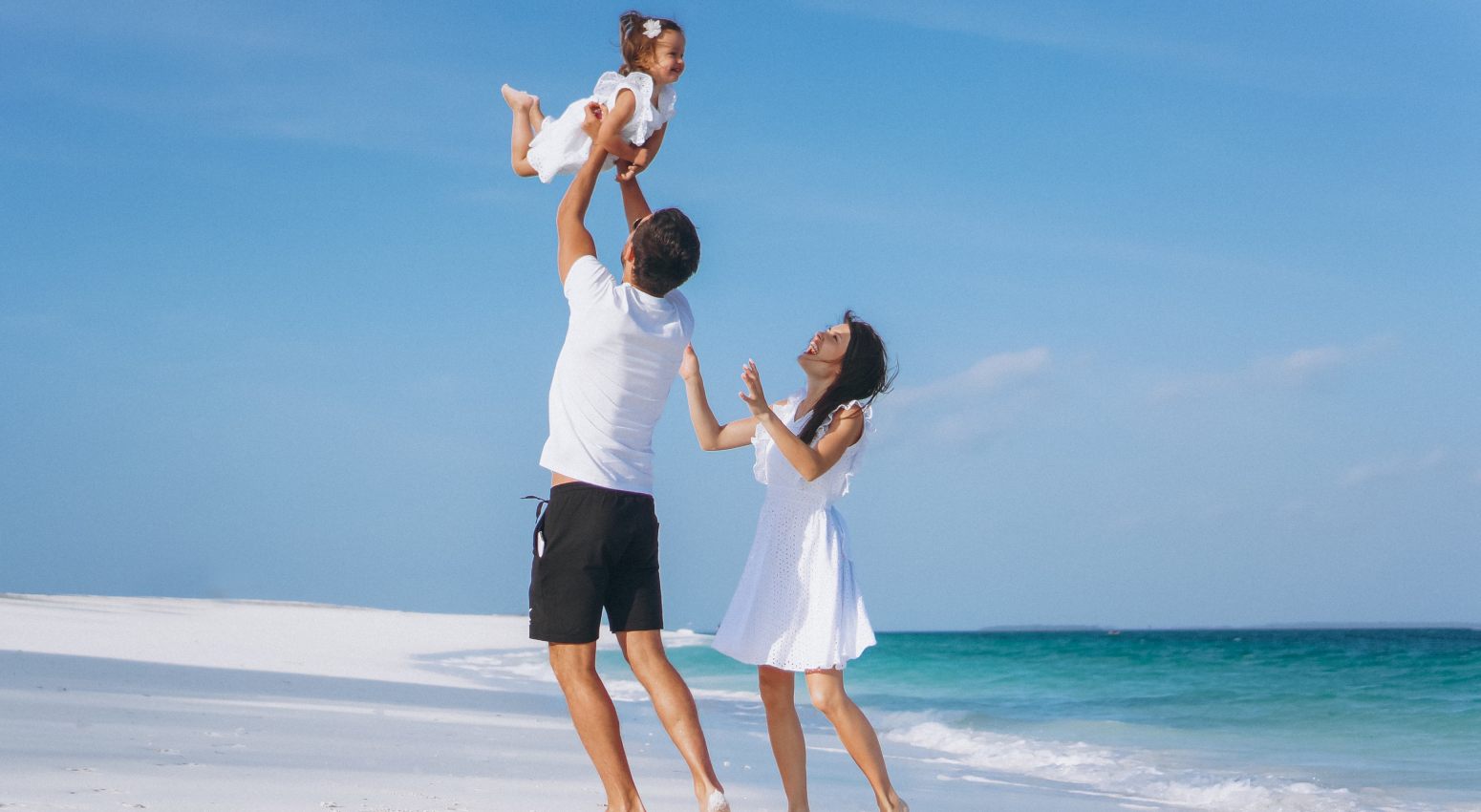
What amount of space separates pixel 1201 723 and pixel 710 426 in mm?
10696

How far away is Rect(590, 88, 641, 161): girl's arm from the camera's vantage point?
12.3ft

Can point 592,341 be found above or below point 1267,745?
above

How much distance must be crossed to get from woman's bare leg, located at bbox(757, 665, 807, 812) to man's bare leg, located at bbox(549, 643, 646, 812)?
0.58m

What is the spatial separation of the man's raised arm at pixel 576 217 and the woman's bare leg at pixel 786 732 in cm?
134

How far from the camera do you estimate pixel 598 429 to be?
362 centimetres

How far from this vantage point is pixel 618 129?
380 cm

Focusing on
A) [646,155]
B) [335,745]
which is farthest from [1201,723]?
[646,155]

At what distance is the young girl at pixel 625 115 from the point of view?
3828mm

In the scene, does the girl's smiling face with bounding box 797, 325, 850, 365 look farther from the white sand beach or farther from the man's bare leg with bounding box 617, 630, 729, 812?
the white sand beach

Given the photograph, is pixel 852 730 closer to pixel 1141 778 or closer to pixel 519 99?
pixel 519 99

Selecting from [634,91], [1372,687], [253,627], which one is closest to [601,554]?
[634,91]

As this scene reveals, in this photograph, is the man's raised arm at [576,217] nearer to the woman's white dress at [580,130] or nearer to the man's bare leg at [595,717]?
the woman's white dress at [580,130]

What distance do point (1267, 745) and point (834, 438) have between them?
353 inches

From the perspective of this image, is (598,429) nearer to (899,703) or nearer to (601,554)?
(601,554)
